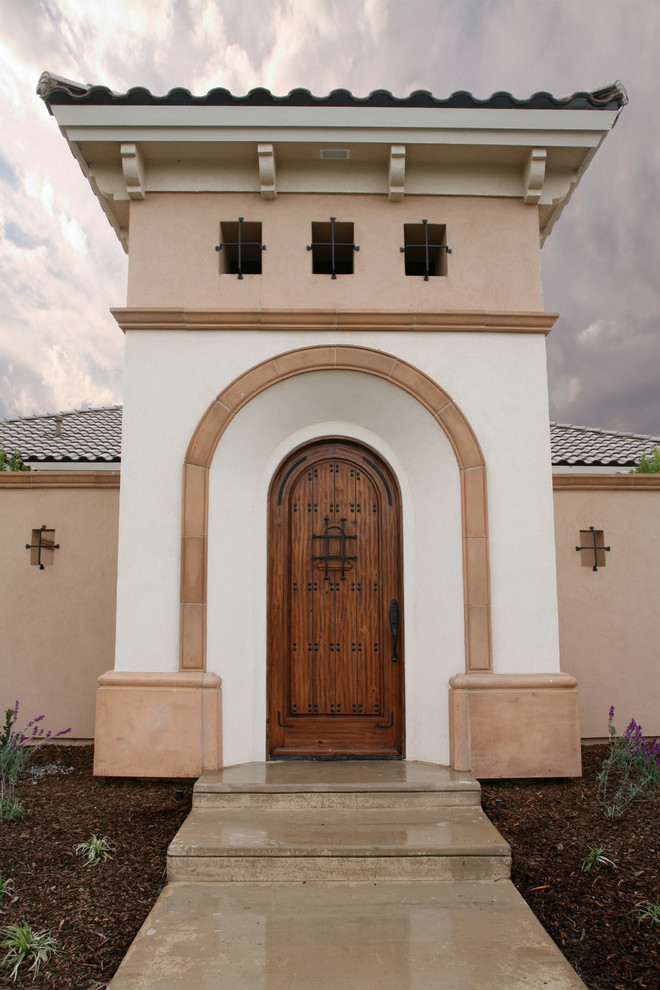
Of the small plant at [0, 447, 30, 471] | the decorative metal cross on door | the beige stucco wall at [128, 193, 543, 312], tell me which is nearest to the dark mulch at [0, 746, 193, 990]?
the decorative metal cross on door

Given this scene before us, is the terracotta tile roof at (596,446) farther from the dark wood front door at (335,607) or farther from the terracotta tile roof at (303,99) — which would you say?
the terracotta tile roof at (303,99)

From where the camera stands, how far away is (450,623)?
16.6ft

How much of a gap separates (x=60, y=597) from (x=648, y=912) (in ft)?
17.2

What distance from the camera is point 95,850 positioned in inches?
151

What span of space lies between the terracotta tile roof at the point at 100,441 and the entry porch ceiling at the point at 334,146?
670cm

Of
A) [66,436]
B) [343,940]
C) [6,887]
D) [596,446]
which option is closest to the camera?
[343,940]

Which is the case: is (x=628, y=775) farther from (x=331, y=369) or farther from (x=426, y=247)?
(x=426, y=247)

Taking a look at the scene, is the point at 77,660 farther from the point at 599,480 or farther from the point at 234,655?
the point at 599,480

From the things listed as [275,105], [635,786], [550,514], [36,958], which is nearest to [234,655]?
[36,958]

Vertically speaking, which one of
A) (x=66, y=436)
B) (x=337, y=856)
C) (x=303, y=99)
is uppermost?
(x=303, y=99)

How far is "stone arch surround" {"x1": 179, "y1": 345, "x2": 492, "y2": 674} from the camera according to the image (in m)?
4.89

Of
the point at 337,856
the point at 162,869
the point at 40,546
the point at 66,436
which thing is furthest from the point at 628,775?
the point at 66,436

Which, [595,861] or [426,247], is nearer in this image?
[595,861]

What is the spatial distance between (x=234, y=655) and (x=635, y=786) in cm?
313
